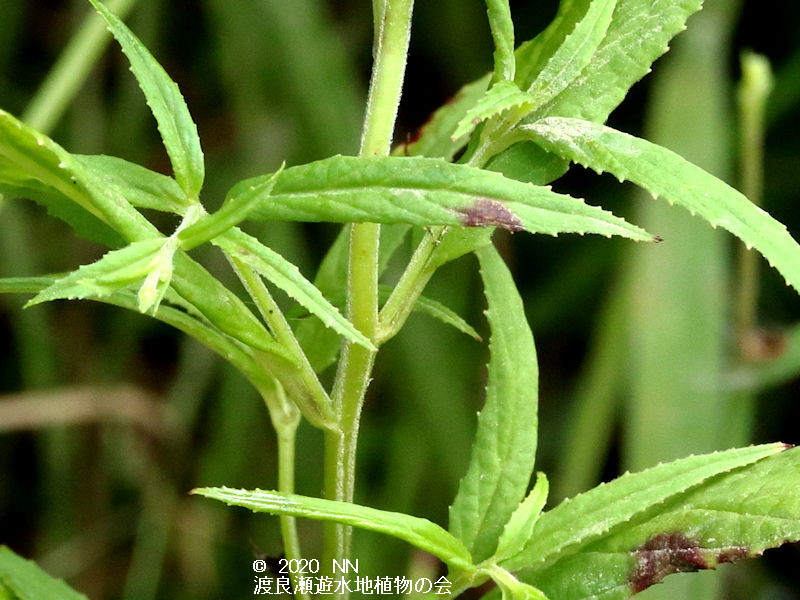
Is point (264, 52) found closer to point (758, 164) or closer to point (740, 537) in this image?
point (758, 164)

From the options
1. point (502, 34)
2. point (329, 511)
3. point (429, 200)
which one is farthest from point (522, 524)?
point (502, 34)

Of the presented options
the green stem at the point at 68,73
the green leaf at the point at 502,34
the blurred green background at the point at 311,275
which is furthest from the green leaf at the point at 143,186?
the blurred green background at the point at 311,275

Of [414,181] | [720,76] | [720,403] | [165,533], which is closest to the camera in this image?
[414,181]

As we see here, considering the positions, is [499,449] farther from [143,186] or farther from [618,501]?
[143,186]

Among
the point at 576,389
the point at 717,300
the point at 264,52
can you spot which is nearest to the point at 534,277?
the point at 576,389

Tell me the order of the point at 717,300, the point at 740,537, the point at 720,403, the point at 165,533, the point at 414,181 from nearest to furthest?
the point at 414,181 < the point at 740,537 < the point at 720,403 < the point at 717,300 < the point at 165,533

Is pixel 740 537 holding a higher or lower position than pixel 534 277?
lower

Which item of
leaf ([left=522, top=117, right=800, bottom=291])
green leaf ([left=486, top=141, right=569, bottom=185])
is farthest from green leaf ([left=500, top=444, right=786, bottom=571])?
green leaf ([left=486, top=141, right=569, bottom=185])
